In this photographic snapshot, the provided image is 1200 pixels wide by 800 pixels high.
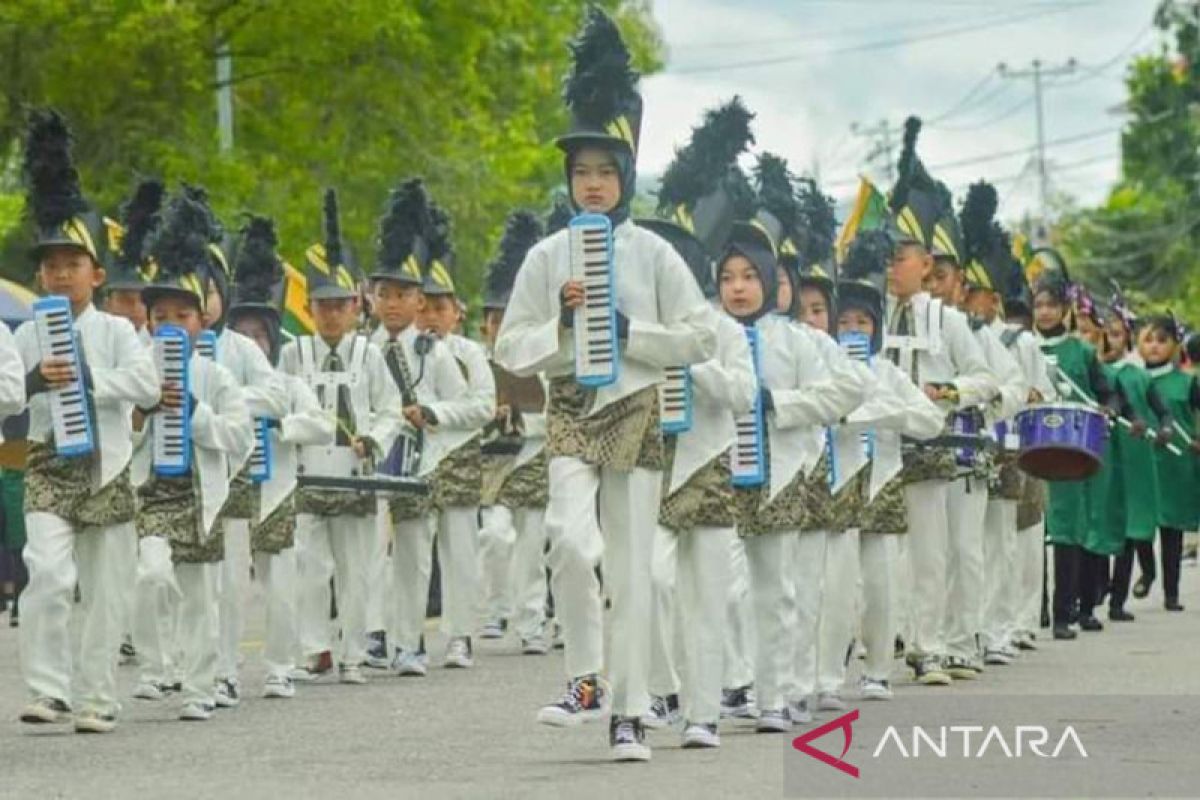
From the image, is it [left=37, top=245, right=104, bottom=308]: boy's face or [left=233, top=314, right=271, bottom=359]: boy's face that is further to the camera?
[left=233, top=314, right=271, bottom=359]: boy's face

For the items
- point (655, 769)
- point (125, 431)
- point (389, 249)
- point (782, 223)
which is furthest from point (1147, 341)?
point (655, 769)

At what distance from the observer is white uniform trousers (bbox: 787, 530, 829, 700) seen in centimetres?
1653

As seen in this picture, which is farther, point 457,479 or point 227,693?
point 457,479

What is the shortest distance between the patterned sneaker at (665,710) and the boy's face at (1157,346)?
40.0 feet

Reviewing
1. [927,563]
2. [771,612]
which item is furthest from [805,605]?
[927,563]

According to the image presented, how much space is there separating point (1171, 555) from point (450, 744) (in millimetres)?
12872

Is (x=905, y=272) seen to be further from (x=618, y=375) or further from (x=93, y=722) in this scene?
(x=618, y=375)

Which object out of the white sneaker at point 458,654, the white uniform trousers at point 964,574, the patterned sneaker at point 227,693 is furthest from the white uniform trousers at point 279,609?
the white uniform trousers at point 964,574

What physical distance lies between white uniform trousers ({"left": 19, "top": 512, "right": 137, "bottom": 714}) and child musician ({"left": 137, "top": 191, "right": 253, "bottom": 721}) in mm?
989

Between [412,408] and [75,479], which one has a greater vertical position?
[412,408]

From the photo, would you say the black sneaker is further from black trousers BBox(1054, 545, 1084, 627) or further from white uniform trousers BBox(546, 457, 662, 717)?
black trousers BBox(1054, 545, 1084, 627)

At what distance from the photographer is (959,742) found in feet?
48.8

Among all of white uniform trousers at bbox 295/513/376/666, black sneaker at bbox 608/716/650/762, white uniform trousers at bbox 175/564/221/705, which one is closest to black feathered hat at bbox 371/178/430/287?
white uniform trousers at bbox 295/513/376/666

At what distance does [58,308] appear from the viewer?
16.2 metres
